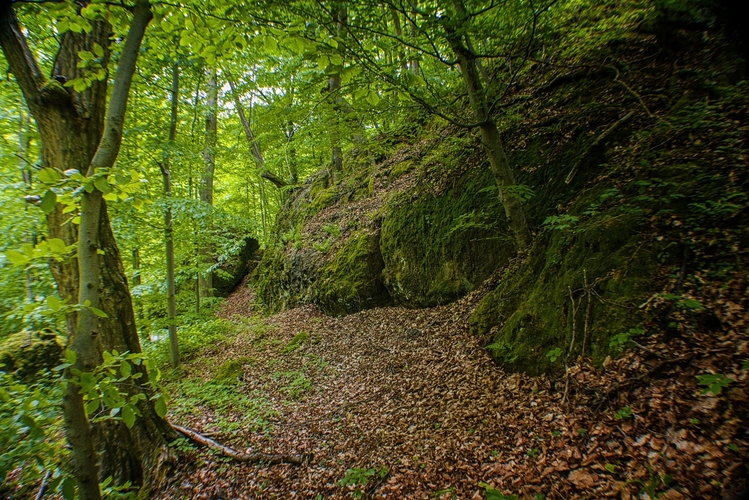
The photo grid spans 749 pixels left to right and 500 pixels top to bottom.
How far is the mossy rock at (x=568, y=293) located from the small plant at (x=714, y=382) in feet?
2.85

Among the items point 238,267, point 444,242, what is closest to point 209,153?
point 444,242

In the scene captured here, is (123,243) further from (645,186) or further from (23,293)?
(645,186)

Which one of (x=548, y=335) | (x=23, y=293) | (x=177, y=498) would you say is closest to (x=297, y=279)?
(x=23, y=293)

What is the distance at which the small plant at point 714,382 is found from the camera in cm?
252

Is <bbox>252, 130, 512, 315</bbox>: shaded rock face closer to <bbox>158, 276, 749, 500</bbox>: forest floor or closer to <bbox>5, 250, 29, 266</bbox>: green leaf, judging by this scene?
<bbox>158, 276, 749, 500</bbox>: forest floor

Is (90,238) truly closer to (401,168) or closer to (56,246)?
(56,246)

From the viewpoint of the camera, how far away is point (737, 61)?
4688 millimetres

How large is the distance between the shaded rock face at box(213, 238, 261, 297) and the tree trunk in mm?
13720

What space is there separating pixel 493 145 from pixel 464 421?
4242 millimetres

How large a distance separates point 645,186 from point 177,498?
24.3 ft

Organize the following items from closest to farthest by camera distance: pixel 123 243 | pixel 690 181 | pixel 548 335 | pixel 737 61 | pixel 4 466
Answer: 1. pixel 4 466
2. pixel 690 181
3. pixel 548 335
4. pixel 737 61
5. pixel 123 243

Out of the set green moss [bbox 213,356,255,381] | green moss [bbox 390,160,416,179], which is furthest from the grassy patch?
green moss [bbox 390,160,416,179]

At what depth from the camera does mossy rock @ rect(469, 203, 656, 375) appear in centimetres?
370

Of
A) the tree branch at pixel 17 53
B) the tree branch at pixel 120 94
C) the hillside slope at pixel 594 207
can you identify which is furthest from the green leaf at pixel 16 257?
the hillside slope at pixel 594 207
